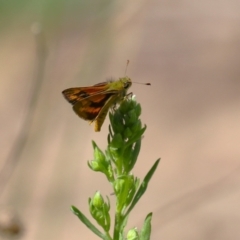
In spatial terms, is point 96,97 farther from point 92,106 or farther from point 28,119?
point 28,119

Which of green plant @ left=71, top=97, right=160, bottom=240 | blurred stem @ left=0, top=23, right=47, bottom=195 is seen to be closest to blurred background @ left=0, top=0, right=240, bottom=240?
blurred stem @ left=0, top=23, right=47, bottom=195

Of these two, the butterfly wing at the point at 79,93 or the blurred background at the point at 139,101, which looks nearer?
the butterfly wing at the point at 79,93

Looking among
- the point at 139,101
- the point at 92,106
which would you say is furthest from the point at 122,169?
the point at 139,101

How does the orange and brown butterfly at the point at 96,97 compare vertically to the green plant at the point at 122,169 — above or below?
above

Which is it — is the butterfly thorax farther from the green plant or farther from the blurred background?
the blurred background

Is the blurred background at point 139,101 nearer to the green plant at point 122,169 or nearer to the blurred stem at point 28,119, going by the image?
the blurred stem at point 28,119

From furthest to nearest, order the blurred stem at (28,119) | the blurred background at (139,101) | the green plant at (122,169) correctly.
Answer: the blurred stem at (28,119), the blurred background at (139,101), the green plant at (122,169)

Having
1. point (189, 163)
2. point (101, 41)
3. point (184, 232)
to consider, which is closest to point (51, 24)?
point (101, 41)

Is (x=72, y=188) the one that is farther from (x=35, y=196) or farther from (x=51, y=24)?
(x=51, y=24)

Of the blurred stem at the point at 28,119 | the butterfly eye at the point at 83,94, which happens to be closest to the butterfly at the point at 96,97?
the butterfly eye at the point at 83,94
